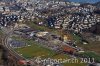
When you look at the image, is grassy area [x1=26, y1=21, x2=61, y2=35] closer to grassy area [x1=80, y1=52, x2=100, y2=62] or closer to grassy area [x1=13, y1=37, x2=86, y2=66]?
grassy area [x1=13, y1=37, x2=86, y2=66]

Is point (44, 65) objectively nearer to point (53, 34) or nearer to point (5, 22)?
point (53, 34)

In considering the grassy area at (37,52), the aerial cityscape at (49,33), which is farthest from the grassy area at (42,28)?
the grassy area at (37,52)

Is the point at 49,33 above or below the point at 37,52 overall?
below

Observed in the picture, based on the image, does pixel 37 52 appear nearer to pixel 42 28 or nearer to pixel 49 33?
pixel 49 33

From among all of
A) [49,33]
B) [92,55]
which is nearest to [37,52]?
[92,55]

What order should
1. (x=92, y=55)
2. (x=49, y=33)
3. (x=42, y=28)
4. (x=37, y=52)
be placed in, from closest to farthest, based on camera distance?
1. (x=92, y=55)
2. (x=37, y=52)
3. (x=49, y=33)
4. (x=42, y=28)

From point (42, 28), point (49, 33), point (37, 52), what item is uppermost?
point (37, 52)

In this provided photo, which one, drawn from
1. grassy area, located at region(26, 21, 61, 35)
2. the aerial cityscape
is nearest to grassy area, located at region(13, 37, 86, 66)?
the aerial cityscape

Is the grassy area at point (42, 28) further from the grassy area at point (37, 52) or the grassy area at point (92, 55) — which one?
the grassy area at point (92, 55)

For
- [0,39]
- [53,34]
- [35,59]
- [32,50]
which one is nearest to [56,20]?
[53,34]
